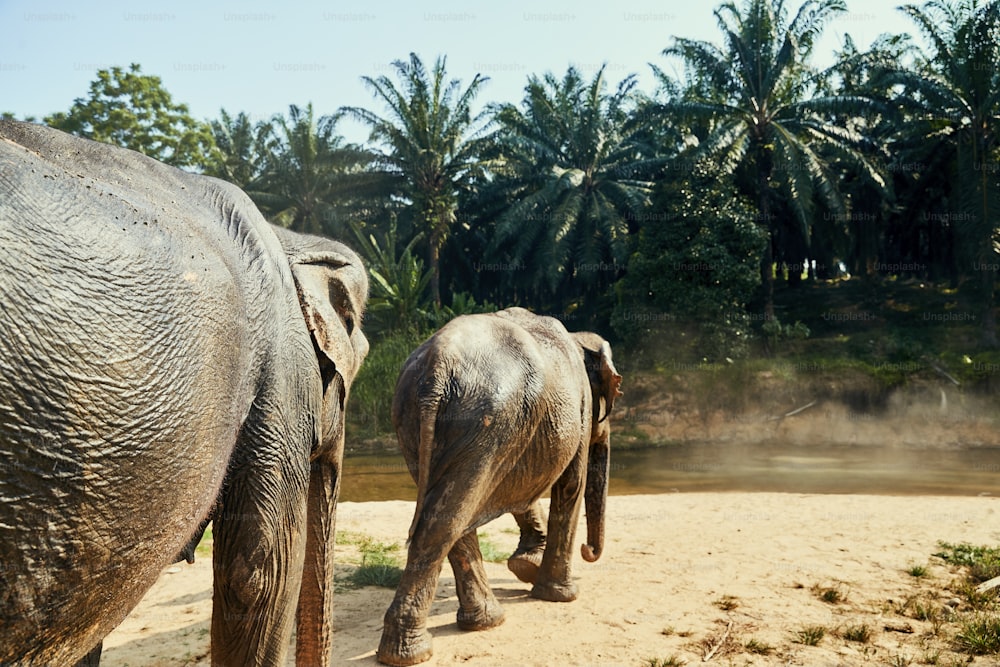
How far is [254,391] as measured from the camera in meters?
1.90

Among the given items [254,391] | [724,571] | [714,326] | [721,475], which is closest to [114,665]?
[254,391]

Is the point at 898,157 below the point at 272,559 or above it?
above

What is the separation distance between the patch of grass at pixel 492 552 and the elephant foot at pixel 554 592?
4.12 ft

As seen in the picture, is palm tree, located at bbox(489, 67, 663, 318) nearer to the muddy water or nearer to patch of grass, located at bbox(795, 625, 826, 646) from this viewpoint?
the muddy water

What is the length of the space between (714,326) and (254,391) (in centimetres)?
1947

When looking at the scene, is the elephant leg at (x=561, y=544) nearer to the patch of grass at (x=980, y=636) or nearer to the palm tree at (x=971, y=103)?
the patch of grass at (x=980, y=636)

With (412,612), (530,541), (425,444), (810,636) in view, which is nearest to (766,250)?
(530,541)

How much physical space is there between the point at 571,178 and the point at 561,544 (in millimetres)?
19026

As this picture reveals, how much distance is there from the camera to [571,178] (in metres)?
23.5

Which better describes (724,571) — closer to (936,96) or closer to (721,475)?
(721,475)

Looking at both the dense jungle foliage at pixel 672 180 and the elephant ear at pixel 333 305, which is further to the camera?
the dense jungle foliage at pixel 672 180

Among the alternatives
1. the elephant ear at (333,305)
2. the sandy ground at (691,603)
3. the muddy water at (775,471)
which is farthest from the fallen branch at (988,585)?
the muddy water at (775,471)

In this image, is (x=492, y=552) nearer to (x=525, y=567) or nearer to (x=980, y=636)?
(x=525, y=567)

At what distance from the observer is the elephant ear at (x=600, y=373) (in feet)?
19.3
